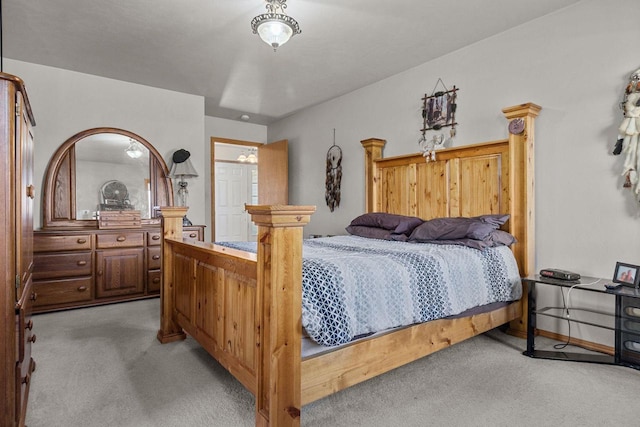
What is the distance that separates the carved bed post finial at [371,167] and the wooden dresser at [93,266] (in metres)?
2.44

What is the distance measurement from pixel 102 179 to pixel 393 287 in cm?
370

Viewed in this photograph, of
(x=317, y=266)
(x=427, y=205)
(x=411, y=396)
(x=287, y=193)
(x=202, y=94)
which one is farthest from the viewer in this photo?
(x=287, y=193)

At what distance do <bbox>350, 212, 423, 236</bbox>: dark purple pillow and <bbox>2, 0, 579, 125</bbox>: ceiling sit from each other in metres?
1.59

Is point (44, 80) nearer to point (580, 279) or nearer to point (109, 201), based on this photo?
point (109, 201)

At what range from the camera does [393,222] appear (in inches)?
133

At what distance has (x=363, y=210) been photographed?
447 cm

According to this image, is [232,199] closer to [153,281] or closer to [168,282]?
[153,281]

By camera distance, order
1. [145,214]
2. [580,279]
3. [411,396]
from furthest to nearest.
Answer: [145,214] < [580,279] < [411,396]

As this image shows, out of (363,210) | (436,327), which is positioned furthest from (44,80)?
(436,327)

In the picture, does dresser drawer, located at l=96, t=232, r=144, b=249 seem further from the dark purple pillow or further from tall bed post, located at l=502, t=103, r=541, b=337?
tall bed post, located at l=502, t=103, r=541, b=337

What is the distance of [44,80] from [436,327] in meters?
4.50

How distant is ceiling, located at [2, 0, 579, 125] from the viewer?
2.71 metres

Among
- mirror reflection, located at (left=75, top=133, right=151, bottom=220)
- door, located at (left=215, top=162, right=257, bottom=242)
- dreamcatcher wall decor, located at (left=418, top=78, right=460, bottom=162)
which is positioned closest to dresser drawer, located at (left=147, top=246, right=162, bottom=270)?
mirror reflection, located at (left=75, top=133, right=151, bottom=220)

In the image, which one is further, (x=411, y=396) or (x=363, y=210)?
(x=363, y=210)
